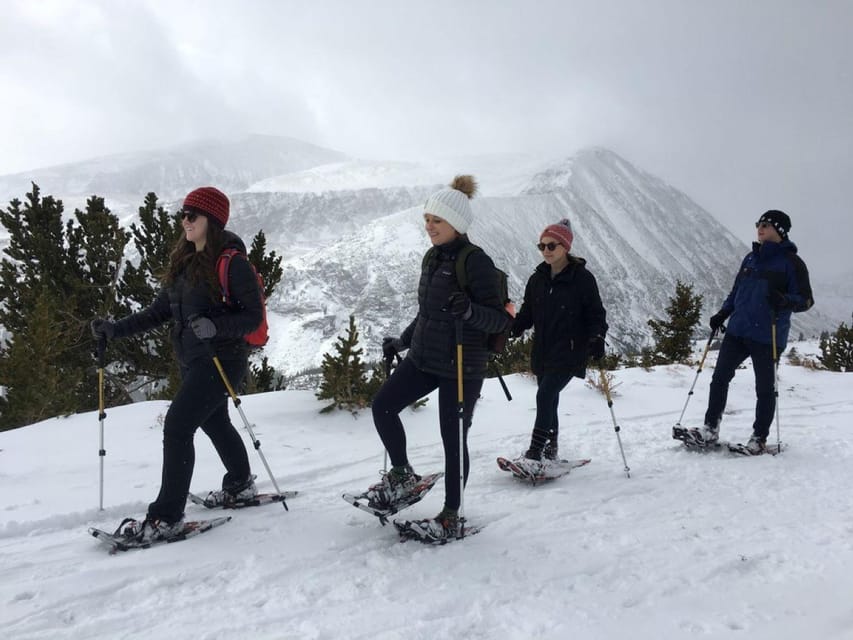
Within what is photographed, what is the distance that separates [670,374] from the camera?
38.3ft

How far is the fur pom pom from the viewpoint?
4094 millimetres

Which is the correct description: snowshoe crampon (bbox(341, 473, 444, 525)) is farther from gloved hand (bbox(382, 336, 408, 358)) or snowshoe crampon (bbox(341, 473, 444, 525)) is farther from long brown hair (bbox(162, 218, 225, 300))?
long brown hair (bbox(162, 218, 225, 300))

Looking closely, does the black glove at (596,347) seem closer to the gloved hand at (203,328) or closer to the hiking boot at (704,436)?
the hiking boot at (704,436)

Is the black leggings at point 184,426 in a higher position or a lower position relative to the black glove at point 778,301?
lower

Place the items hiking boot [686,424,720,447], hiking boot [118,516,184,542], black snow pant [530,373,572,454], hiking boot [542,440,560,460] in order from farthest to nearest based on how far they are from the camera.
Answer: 1. hiking boot [686,424,720,447]
2. hiking boot [542,440,560,460]
3. black snow pant [530,373,572,454]
4. hiking boot [118,516,184,542]

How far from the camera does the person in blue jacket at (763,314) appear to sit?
584 centimetres

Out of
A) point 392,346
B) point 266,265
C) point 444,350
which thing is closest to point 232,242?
point 392,346

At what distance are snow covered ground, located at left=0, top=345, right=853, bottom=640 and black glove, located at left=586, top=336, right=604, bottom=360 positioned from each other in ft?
4.14

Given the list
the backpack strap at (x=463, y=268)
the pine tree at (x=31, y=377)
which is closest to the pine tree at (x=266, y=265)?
the pine tree at (x=31, y=377)

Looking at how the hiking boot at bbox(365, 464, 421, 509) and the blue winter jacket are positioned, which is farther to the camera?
the blue winter jacket

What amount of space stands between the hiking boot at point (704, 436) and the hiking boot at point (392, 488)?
3727 mm

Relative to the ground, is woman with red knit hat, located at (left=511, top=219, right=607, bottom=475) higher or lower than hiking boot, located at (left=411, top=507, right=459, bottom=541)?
higher

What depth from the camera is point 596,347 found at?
508 centimetres

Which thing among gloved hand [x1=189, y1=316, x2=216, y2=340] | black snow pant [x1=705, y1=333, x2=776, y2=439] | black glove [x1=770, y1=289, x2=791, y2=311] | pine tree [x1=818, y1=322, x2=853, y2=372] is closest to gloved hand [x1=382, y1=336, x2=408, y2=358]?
gloved hand [x1=189, y1=316, x2=216, y2=340]
